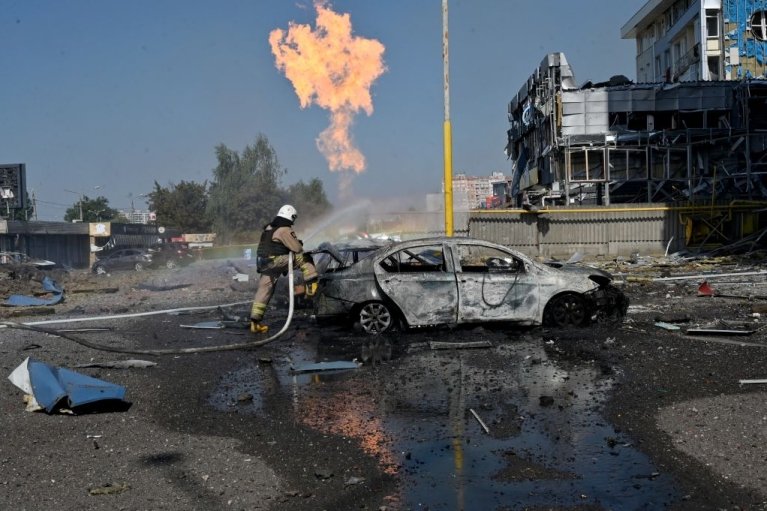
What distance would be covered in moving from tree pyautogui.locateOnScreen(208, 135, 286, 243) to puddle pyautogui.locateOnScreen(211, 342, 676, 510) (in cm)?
5571

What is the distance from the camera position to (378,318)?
10812 millimetres

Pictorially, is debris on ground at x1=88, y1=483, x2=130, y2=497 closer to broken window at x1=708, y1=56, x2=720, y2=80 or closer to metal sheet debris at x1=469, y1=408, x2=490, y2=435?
metal sheet debris at x1=469, y1=408, x2=490, y2=435

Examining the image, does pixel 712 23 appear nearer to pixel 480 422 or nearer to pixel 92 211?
pixel 480 422

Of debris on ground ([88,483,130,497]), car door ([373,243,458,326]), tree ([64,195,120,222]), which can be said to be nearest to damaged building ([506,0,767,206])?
car door ([373,243,458,326])

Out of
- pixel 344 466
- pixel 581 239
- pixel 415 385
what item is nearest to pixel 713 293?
pixel 415 385

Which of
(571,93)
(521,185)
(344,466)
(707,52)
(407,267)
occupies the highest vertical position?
(707,52)

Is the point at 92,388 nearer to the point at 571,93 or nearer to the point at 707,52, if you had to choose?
the point at 571,93

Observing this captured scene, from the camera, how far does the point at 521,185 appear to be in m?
48.9

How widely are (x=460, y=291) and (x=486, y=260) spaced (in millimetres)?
1255

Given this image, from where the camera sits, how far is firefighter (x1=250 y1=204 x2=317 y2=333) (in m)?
11.5

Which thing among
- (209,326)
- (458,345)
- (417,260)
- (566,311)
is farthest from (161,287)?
(566,311)

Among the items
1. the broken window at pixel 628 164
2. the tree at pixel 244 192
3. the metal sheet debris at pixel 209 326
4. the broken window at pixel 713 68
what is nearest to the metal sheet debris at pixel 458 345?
the metal sheet debris at pixel 209 326

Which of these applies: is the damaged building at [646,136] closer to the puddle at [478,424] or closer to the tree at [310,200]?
the tree at [310,200]

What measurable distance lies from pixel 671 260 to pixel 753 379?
19021 mm
